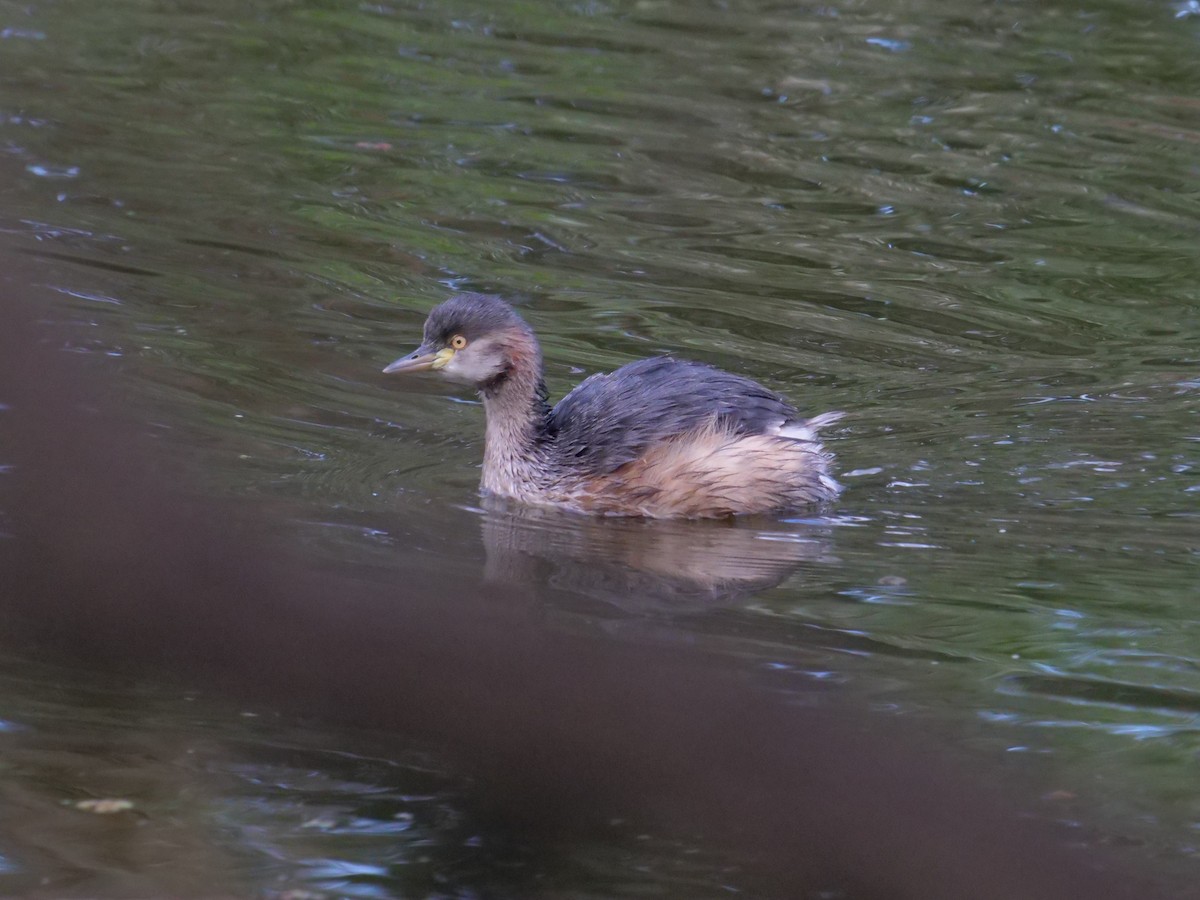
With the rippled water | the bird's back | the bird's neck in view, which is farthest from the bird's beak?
the bird's back

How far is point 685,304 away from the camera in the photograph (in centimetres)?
863

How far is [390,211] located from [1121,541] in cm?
563

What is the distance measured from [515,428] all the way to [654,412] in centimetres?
62

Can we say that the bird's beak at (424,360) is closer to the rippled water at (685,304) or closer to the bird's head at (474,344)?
the bird's head at (474,344)

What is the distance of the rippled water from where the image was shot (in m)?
3.94

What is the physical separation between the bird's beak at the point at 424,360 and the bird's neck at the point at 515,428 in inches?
9.3

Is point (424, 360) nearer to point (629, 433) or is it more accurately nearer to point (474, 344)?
point (474, 344)

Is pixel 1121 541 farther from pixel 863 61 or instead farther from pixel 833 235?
pixel 863 61

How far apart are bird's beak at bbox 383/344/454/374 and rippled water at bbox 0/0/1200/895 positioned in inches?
15.6

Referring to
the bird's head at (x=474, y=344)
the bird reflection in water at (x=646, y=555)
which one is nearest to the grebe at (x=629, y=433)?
the bird's head at (x=474, y=344)

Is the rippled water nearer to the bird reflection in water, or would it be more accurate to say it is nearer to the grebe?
the bird reflection in water

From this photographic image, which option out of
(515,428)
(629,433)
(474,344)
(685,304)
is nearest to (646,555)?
(629,433)

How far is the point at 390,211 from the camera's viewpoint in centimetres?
992

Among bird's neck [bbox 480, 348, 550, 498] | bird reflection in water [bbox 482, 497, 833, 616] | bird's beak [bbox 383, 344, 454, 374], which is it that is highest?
bird's beak [bbox 383, 344, 454, 374]
